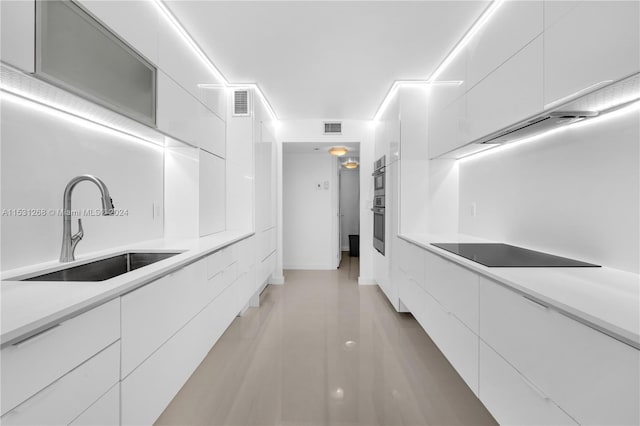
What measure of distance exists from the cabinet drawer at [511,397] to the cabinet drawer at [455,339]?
0.09 metres

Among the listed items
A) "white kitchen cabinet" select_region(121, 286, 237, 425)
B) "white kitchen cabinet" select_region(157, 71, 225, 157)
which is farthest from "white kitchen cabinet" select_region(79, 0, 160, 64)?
"white kitchen cabinet" select_region(121, 286, 237, 425)

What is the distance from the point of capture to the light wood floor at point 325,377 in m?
1.72

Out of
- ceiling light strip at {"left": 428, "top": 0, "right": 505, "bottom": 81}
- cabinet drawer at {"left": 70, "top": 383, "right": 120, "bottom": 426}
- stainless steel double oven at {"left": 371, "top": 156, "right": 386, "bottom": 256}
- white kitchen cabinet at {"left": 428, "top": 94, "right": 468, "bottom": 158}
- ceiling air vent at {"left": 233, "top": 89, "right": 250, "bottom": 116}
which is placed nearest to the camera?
cabinet drawer at {"left": 70, "top": 383, "right": 120, "bottom": 426}

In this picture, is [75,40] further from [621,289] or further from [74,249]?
[621,289]

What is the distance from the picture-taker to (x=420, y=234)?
317 centimetres

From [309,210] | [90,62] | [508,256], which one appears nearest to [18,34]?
[90,62]

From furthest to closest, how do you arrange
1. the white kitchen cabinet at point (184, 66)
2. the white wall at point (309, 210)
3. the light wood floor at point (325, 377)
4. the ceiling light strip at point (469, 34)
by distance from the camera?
the white wall at point (309, 210)
the white kitchen cabinet at point (184, 66)
the ceiling light strip at point (469, 34)
the light wood floor at point (325, 377)

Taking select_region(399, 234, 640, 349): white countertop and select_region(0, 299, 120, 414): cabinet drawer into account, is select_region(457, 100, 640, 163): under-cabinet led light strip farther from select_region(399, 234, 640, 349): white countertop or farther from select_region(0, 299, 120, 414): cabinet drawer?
select_region(0, 299, 120, 414): cabinet drawer

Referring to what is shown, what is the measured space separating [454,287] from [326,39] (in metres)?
2.17

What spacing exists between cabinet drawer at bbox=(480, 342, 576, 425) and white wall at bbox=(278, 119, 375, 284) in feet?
10.6

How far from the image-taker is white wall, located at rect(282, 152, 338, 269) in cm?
589

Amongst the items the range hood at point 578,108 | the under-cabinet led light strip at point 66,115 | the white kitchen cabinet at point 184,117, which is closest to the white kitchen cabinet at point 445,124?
the range hood at point 578,108

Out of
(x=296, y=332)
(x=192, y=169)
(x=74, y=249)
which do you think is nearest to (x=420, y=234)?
(x=296, y=332)

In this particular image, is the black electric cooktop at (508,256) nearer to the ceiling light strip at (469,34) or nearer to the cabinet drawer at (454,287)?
the cabinet drawer at (454,287)
